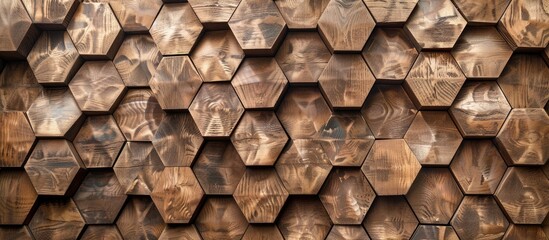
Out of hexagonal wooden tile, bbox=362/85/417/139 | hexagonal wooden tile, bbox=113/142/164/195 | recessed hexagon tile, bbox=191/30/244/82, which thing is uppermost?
recessed hexagon tile, bbox=191/30/244/82

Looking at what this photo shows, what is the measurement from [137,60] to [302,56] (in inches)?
12.5

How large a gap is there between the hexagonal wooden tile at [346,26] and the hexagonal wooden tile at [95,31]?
0.39m

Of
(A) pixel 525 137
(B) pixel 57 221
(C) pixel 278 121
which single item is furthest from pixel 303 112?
(B) pixel 57 221

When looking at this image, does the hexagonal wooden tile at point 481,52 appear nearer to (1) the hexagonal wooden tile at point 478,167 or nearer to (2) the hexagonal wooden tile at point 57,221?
(1) the hexagonal wooden tile at point 478,167

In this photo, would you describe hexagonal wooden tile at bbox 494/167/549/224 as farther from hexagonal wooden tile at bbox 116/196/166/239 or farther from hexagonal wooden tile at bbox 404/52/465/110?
hexagonal wooden tile at bbox 116/196/166/239

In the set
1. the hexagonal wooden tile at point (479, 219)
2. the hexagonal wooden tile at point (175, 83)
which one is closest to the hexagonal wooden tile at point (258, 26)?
the hexagonal wooden tile at point (175, 83)

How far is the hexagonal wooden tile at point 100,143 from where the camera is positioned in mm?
868

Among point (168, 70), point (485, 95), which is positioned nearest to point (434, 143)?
point (485, 95)

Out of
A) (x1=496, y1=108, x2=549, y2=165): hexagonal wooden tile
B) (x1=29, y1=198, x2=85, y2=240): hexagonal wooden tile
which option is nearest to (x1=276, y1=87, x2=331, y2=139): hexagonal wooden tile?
(x1=496, y1=108, x2=549, y2=165): hexagonal wooden tile

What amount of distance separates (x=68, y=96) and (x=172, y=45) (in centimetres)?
23

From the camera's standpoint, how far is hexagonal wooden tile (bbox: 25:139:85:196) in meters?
0.86

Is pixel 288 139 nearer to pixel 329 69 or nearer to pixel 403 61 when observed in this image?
pixel 329 69

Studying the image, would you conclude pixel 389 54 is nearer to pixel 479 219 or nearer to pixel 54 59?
pixel 479 219

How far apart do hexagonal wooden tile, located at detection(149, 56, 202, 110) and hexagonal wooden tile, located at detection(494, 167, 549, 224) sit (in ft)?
1.90
